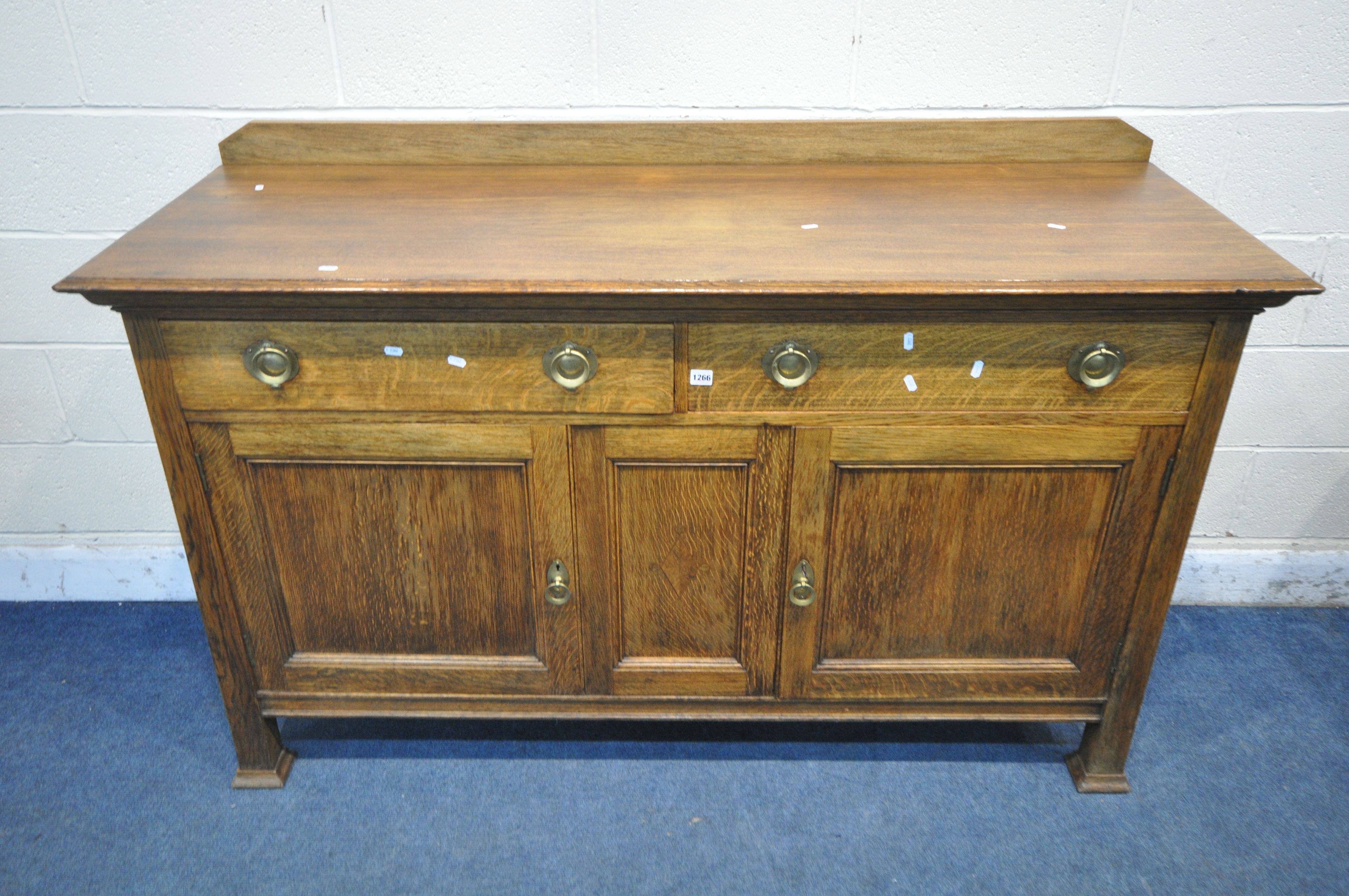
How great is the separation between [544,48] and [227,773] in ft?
4.03

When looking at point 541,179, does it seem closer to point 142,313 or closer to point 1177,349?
point 142,313

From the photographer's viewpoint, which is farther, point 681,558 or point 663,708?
point 663,708

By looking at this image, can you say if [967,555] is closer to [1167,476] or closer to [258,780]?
[1167,476]

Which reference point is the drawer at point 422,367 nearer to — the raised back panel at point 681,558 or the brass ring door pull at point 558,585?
the raised back panel at point 681,558

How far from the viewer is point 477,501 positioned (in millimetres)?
1297

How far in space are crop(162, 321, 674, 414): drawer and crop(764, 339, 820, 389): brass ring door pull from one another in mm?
118

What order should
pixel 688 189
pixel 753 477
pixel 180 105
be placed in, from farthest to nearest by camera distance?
pixel 180 105, pixel 688 189, pixel 753 477

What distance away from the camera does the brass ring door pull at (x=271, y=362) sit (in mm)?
1165

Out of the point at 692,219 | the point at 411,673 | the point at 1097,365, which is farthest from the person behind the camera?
the point at 411,673

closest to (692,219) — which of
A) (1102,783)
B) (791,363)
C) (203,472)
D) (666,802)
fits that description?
(791,363)

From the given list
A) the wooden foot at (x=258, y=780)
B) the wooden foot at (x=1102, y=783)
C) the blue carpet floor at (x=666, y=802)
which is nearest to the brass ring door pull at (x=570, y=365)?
the blue carpet floor at (x=666, y=802)

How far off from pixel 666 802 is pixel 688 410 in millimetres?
650

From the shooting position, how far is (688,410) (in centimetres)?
122

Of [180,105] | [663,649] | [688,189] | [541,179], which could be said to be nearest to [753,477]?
[663,649]
